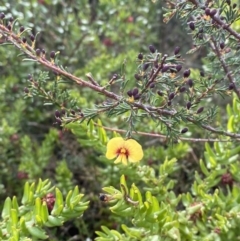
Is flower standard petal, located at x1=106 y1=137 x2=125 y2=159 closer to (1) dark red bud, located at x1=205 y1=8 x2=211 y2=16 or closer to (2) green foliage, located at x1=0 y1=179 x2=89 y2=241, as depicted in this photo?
(2) green foliage, located at x1=0 y1=179 x2=89 y2=241

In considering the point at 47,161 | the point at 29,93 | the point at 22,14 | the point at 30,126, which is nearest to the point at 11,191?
the point at 47,161

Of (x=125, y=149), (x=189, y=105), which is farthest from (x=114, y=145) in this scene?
(x=189, y=105)

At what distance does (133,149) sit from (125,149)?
0.02 m

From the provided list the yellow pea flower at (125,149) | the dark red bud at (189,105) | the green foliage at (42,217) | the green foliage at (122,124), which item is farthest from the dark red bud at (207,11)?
the green foliage at (42,217)

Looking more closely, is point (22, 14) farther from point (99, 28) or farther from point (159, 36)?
point (159, 36)

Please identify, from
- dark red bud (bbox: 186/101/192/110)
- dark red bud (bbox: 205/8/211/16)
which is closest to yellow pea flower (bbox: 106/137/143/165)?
dark red bud (bbox: 186/101/192/110)

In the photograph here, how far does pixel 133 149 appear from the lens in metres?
1.01

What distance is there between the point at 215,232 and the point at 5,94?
129 centimetres

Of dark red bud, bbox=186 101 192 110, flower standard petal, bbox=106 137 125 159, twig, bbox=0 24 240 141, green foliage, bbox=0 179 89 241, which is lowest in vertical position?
green foliage, bbox=0 179 89 241

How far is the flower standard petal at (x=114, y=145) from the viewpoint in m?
1.02

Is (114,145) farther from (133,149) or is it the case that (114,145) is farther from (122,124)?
(122,124)

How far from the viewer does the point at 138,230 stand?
1213 millimetres

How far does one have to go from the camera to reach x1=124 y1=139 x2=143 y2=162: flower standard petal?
100 cm

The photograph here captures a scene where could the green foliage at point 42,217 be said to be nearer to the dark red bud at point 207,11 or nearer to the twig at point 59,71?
the twig at point 59,71
